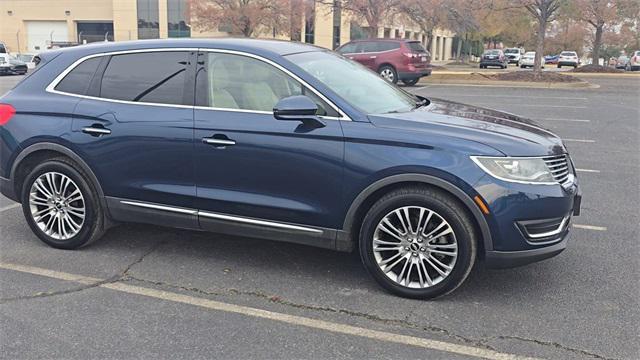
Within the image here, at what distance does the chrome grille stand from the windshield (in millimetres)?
1141

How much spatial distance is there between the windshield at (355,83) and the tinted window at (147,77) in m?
0.90

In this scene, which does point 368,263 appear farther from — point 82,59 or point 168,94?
point 82,59

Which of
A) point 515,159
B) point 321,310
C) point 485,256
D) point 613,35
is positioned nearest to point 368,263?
point 321,310

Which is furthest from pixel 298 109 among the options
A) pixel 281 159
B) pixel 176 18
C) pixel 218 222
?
pixel 176 18

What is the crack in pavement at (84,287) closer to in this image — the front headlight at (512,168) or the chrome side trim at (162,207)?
the chrome side trim at (162,207)

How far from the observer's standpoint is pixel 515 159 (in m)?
3.66

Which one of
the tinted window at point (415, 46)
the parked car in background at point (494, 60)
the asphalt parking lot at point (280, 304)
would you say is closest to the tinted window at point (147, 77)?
the asphalt parking lot at point (280, 304)

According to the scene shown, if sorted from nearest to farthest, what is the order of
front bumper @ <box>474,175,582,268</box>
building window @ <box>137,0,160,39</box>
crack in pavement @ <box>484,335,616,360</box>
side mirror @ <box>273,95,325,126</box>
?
crack in pavement @ <box>484,335,616,360</box>
front bumper @ <box>474,175,582,268</box>
side mirror @ <box>273,95,325,126</box>
building window @ <box>137,0,160,39</box>

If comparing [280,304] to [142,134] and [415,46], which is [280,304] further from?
[415,46]

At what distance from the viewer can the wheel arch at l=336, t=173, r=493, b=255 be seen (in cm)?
366

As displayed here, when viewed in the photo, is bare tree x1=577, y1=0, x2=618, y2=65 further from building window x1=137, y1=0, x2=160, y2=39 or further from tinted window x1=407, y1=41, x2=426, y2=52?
building window x1=137, y1=0, x2=160, y2=39

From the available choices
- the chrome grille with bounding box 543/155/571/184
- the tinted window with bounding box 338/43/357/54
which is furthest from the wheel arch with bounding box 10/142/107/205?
the tinted window with bounding box 338/43/357/54

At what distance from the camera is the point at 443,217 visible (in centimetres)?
373

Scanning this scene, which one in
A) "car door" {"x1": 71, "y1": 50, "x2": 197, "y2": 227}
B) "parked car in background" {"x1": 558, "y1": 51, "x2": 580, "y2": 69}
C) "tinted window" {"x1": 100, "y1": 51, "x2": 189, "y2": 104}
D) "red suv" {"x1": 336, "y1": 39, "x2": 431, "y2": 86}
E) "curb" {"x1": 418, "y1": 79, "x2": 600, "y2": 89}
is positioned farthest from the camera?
"parked car in background" {"x1": 558, "y1": 51, "x2": 580, "y2": 69}
